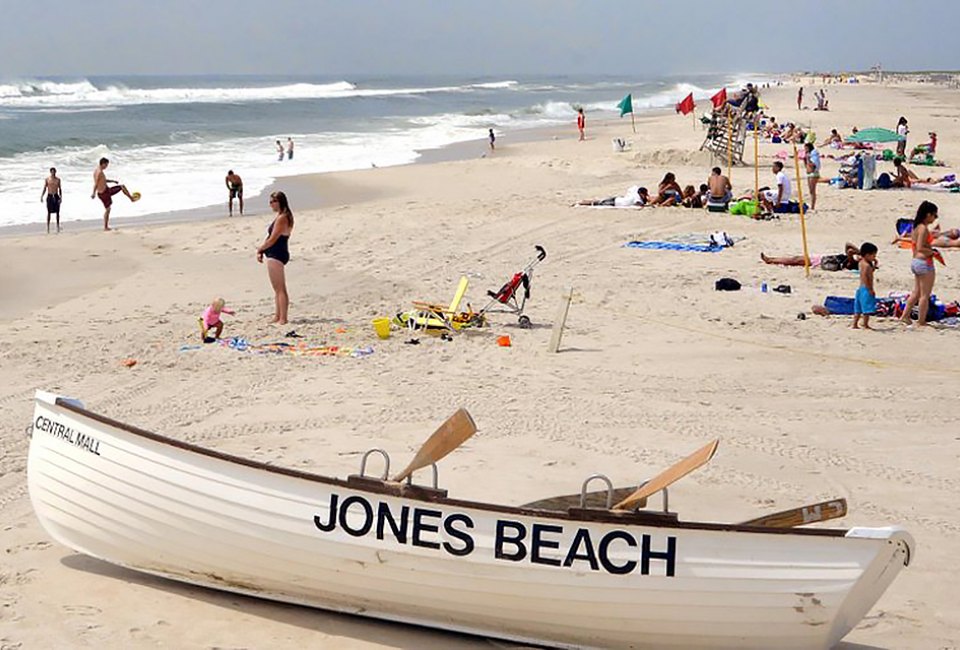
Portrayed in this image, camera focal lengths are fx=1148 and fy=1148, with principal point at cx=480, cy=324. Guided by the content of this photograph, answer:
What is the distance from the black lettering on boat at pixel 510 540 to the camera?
547 centimetres

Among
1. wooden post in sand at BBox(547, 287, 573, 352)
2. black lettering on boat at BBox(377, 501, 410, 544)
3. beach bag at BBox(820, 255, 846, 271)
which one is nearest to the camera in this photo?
black lettering on boat at BBox(377, 501, 410, 544)

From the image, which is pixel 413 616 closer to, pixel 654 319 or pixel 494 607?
pixel 494 607

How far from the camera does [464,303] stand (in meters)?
13.4

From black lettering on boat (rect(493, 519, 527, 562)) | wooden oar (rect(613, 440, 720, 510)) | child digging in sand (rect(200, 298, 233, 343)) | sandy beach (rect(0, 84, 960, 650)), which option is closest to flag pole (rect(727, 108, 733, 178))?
sandy beach (rect(0, 84, 960, 650))

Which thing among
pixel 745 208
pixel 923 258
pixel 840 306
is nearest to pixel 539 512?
pixel 923 258

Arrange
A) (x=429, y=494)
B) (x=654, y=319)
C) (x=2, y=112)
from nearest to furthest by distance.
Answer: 1. (x=429, y=494)
2. (x=654, y=319)
3. (x=2, y=112)

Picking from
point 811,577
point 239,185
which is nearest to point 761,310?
point 811,577

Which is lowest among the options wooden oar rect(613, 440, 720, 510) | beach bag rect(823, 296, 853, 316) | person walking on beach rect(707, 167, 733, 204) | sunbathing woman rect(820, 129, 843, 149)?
beach bag rect(823, 296, 853, 316)

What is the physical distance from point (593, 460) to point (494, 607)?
9.56 feet

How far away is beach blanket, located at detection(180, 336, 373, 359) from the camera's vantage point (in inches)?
443

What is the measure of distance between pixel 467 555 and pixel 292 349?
6180 mm

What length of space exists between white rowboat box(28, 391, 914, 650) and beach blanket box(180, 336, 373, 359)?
488cm

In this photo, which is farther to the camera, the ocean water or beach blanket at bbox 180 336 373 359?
the ocean water

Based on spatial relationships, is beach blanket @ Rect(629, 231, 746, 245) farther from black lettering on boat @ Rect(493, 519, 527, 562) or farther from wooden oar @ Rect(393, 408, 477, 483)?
black lettering on boat @ Rect(493, 519, 527, 562)
